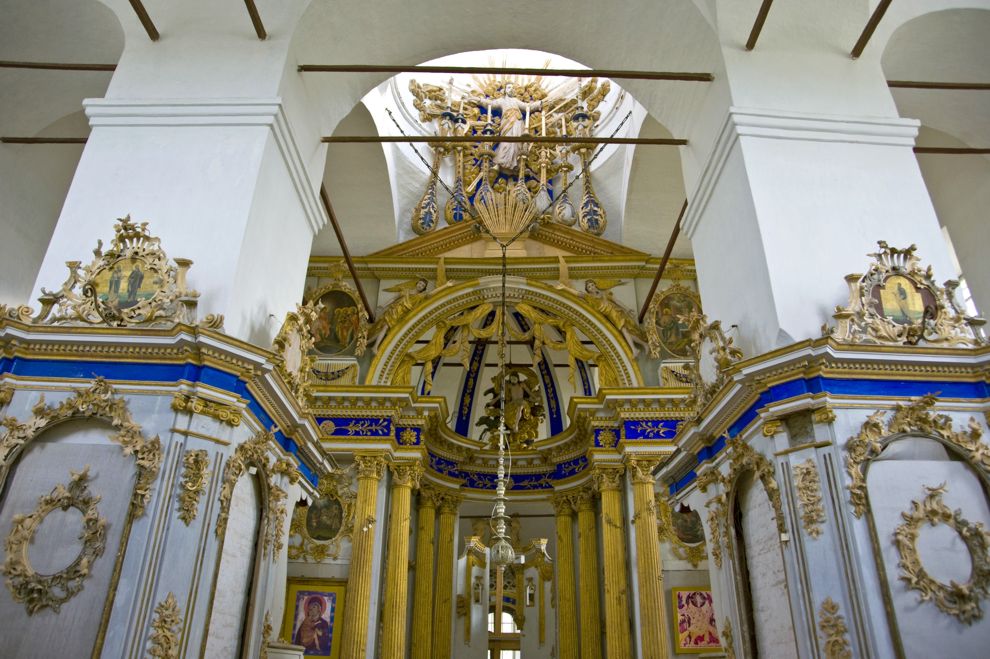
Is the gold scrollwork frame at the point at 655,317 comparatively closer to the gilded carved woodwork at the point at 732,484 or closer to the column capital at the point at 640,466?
the column capital at the point at 640,466

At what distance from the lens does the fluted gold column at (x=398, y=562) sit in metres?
12.1

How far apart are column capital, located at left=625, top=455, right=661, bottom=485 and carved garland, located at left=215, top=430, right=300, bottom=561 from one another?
7005 mm

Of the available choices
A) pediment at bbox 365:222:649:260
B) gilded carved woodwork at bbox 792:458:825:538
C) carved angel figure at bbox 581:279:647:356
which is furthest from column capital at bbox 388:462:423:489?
gilded carved woodwork at bbox 792:458:825:538

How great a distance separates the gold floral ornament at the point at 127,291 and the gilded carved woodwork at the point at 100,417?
25.3 inches

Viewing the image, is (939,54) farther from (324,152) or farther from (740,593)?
(324,152)

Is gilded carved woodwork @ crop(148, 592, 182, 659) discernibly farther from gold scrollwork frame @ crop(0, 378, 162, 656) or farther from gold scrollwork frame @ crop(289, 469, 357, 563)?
gold scrollwork frame @ crop(289, 469, 357, 563)

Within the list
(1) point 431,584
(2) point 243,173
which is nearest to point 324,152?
(2) point 243,173

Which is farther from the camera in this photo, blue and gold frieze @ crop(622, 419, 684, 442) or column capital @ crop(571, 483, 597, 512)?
column capital @ crop(571, 483, 597, 512)

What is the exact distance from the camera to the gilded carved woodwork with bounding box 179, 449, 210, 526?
5.87m

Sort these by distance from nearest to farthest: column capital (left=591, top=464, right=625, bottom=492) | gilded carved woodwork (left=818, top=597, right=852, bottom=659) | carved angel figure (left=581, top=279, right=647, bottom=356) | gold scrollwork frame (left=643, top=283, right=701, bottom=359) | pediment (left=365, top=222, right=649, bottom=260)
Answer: gilded carved woodwork (left=818, top=597, right=852, bottom=659) → column capital (left=591, top=464, right=625, bottom=492) → gold scrollwork frame (left=643, top=283, right=701, bottom=359) → carved angel figure (left=581, top=279, right=647, bottom=356) → pediment (left=365, top=222, right=649, bottom=260)

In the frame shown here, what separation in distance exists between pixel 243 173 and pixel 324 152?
2.37 m

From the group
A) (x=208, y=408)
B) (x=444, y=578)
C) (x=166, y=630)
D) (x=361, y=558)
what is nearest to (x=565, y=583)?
(x=444, y=578)

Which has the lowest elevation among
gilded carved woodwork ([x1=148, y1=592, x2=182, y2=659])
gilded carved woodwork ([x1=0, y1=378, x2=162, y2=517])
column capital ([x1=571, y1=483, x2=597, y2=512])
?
gilded carved woodwork ([x1=148, y1=592, x2=182, y2=659])

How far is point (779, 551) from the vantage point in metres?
6.15
